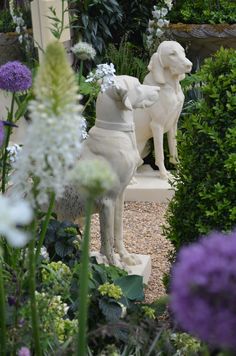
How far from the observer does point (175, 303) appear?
0.70 metres

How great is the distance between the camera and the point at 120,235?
389 cm

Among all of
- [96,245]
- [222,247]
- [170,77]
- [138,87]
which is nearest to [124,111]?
[138,87]

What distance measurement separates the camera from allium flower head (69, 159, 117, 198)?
87 cm

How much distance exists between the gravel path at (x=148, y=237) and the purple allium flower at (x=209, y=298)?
3397 millimetres

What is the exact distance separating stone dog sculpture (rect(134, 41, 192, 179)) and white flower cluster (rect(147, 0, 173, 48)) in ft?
5.46

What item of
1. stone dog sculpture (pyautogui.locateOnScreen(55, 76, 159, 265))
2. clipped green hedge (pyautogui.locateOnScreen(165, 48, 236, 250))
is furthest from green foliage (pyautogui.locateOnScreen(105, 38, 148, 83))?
clipped green hedge (pyautogui.locateOnScreen(165, 48, 236, 250))

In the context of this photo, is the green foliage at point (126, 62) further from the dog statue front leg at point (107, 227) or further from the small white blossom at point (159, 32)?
the dog statue front leg at point (107, 227)

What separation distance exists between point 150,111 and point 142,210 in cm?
83

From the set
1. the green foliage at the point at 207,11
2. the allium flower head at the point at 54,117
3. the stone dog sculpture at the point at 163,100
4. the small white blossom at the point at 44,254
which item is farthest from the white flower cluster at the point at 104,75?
the green foliage at the point at 207,11

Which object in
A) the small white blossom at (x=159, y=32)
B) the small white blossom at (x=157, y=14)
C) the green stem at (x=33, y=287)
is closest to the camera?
the green stem at (x=33, y=287)

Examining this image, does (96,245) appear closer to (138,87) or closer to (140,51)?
(138,87)

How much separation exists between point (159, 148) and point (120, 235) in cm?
232

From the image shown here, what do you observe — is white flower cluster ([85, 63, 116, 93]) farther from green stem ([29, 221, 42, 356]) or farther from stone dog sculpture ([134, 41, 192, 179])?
stone dog sculpture ([134, 41, 192, 179])

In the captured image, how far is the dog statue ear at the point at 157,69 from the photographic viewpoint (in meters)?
5.71
